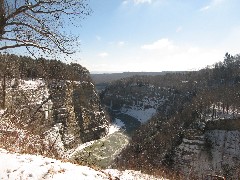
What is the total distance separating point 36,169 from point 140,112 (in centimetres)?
12787

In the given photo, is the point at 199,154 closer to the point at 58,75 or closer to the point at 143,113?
the point at 58,75

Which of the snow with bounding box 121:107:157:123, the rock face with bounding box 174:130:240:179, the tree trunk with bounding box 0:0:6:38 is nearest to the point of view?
the tree trunk with bounding box 0:0:6:38

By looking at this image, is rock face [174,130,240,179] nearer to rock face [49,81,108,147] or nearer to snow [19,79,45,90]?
rock face [49,81,108,147]

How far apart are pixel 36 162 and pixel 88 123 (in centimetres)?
7123

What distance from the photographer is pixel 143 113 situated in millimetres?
132250

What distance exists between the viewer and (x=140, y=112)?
441 ft

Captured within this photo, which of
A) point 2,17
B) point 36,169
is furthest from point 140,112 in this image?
point 36,169

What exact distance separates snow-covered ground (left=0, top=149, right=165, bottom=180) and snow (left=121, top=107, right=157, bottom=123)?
115306 mm

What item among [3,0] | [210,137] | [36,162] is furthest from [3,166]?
[210,137]

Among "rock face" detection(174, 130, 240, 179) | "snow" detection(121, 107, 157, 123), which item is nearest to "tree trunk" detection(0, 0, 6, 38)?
"rock face" detection(174, 130, 240, 179)

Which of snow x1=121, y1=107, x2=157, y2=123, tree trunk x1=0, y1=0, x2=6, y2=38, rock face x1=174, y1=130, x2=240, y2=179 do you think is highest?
tree trunk x1=0, y1=0, x2=6, y2=38

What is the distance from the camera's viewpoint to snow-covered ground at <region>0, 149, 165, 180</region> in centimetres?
706

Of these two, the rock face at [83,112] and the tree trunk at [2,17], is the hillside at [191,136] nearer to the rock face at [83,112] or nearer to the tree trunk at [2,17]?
the tree trunk at [2,17]

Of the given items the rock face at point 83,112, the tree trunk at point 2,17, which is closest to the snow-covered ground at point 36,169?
the tree trunk at point 2,17
